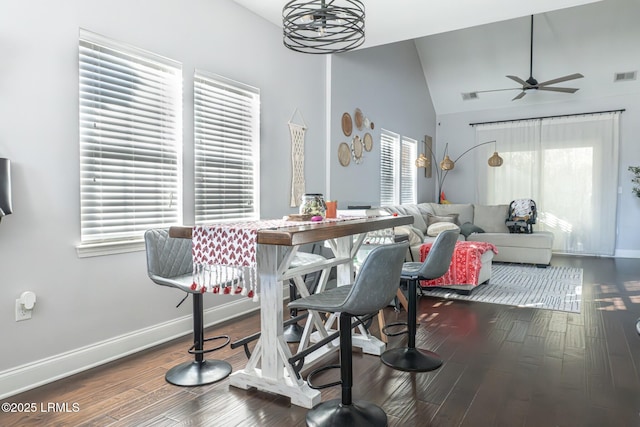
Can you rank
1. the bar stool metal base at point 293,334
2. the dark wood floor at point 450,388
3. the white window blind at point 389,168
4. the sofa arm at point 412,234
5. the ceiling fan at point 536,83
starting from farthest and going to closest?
the white window blind at point 389,168 < the ceiling fan at point 536,83 < the sofa arm at point 412,234 < the bar stool metal base at point 293,334 < the dark wood floor at point 450,388

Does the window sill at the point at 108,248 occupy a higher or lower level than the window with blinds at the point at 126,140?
lower

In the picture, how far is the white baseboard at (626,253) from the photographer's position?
7.27m

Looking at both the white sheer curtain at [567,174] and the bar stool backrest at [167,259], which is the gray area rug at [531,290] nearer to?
the white sheer curtain at [567,174]

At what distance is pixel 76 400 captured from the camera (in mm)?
2236

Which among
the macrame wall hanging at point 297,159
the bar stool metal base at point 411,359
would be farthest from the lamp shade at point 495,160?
the bar stool metal base at point 411,359

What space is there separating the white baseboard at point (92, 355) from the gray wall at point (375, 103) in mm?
2451

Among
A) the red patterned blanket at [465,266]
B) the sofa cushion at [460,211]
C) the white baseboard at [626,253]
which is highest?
the sofa cushion at [460,211]

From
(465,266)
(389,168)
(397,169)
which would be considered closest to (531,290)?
(465,266)

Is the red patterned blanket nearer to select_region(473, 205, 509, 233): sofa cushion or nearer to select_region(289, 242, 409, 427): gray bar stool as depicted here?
select_region(289, 242, 409, 427): gray bar stool

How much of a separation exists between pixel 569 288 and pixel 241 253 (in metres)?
4.39

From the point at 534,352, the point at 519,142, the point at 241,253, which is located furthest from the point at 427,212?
the point at 241,253

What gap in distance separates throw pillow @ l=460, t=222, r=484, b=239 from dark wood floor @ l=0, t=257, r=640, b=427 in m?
3.43

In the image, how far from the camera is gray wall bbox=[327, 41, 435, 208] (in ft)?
17.2

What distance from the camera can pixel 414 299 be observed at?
2777 mm
